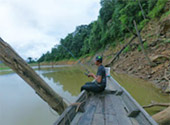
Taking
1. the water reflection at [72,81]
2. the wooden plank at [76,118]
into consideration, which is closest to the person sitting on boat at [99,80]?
the wooden plank at [76,118]

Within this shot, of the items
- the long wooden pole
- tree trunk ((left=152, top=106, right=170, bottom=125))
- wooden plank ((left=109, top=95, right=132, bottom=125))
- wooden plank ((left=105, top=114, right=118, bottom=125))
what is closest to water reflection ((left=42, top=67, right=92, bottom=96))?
wooden plank ((left=109, top=95, right=132, bottom=125))

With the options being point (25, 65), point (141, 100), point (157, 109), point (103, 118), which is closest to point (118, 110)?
point (103, 118)

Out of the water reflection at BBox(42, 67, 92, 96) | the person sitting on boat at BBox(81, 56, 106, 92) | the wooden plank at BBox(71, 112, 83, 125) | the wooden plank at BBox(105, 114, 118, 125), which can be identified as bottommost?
the water reflection at BBox(42, 67, 92, 96)

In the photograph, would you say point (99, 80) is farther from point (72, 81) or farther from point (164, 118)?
point (72, 81)

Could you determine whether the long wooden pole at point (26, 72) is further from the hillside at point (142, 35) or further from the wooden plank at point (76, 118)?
the hillside at point (142, 35)

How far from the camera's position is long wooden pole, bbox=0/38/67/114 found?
171 cm

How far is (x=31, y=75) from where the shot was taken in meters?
1.89

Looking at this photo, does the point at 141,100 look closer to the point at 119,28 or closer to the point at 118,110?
the point at 118,110

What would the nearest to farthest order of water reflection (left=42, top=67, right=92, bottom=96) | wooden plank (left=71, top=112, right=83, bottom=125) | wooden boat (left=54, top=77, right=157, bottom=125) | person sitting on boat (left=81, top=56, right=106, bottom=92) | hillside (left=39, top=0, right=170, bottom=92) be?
wooden boat (left=54, top=77, right=157, bottom=125), wooden plank (left=71, top=112, right=83, bottom=125), person sitting on boat (left=81, top=56, right=106, bottom=92), hillside (left=39, top=0, right=170, bottom=92), water reflection (left=42, top=67, right=92, bottom=96)

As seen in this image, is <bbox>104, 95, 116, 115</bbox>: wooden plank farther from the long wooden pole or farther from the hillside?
the hillside

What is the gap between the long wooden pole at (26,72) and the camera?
67.3 inches

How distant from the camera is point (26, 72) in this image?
1.85 m

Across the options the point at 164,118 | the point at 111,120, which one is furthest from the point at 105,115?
the point at 164,118

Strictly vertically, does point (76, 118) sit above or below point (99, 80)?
below
